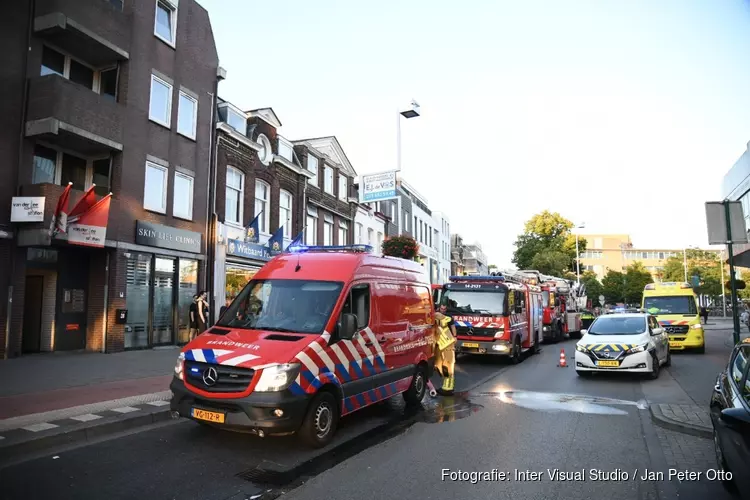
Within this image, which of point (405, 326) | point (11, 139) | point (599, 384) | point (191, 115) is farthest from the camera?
point (191, 115)

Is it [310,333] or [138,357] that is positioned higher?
[310,333]

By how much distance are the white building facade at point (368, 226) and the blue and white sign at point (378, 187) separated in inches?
464

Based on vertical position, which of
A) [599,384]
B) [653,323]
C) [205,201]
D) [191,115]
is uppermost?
[191,115]

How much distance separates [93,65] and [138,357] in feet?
29.7

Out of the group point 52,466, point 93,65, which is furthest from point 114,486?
point 93,65

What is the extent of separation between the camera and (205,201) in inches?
760

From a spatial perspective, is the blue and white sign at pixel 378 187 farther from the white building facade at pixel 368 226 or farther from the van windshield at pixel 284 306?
the van windshield at pixel 284 306

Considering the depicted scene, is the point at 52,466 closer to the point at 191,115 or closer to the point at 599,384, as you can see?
the point at 599,384

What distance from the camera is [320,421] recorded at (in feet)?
20.9

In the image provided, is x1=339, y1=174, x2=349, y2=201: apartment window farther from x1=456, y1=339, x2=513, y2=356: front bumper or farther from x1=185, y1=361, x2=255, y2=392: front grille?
x1=185, y1=361, x2=255, y2=392: front grille

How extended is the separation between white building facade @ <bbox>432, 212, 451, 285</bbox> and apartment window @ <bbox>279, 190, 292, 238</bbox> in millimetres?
28390

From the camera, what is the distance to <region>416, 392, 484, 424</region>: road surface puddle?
8258 mm

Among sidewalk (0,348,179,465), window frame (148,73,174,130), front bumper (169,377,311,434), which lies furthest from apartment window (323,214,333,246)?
front bumper (169,377,311,434)

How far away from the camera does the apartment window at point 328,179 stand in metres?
29.3
